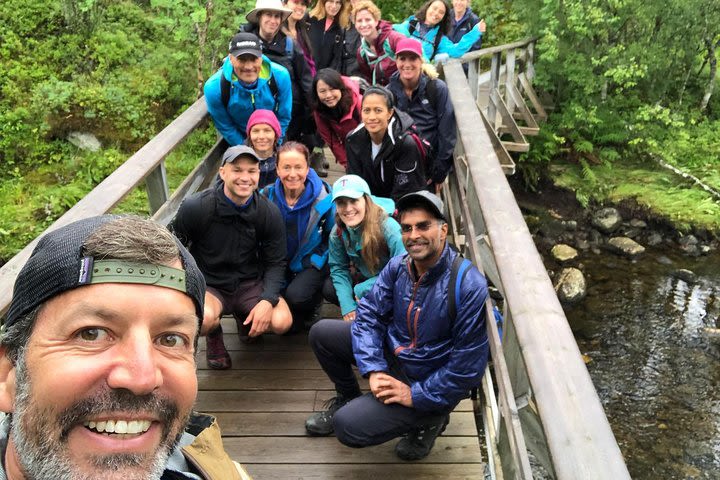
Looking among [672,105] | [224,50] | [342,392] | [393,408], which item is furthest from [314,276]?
[672,105]

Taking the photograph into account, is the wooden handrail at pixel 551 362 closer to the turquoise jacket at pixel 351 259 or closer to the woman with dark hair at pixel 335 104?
the turquoise jacket at pixel 351 259

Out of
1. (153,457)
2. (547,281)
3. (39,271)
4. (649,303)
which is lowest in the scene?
(649,303)

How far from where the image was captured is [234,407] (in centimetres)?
357

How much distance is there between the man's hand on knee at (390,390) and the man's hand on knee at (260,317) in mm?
975

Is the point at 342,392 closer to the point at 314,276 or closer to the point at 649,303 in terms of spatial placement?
the point at 314,276

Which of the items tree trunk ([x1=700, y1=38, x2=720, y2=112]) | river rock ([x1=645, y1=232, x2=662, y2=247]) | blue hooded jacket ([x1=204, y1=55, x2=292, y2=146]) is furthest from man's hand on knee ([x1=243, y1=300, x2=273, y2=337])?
A: tree trunk ([x1=700, y1=38, x2=720, y2=112])

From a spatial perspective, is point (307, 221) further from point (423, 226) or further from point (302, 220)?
point (423, 226)

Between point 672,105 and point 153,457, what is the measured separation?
43.0ft

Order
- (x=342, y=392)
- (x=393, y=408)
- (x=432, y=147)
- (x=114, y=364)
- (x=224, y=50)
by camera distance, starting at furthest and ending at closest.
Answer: (x=224, y=50), (x=432, y=147), (x=342, y=392), (x=393, y=408), (x=114, y=364)

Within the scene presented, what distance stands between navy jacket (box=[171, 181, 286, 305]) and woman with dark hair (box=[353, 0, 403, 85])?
8.70 feet

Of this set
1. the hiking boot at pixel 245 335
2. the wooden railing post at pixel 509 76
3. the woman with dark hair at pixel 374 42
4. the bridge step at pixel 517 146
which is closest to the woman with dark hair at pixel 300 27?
the woman with dark hair at pixel 374 42

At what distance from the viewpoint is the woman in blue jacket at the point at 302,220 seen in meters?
3.97

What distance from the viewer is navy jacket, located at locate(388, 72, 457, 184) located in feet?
14.9

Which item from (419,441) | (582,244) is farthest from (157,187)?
(582,244)
